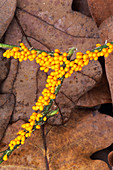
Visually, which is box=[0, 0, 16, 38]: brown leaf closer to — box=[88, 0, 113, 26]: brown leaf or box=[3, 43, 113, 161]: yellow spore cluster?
box=[3, 43, 113, 161]: yellow spore cluster

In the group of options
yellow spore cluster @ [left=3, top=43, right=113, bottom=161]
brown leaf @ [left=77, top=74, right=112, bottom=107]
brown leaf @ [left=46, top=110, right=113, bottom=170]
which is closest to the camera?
yellow spore cluster @ [left=3, top=43, right=113, bottom=161]

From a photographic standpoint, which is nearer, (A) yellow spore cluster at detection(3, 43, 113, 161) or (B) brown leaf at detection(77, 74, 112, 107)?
(A) yellow spore cluster at detection(3, 43, 113, 161)

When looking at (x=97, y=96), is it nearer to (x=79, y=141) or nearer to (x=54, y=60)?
(x=79, y=141)

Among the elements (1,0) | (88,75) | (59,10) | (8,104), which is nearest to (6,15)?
(1,0)

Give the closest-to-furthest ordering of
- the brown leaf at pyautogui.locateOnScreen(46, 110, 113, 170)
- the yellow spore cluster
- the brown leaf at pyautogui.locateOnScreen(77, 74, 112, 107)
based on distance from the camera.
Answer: the yellow spore cluster → the brown leaf at pyautogui.locateOnScreen(46, 110, 113, 170) → the brown leaf at pyautogui.locateOnScreen(77, 74, 112, 107)

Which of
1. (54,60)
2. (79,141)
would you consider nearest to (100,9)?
(54,60)

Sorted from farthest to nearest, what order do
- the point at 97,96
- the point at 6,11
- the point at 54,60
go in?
the point at 97,96 → the point at 6,11 → the point at 54,60

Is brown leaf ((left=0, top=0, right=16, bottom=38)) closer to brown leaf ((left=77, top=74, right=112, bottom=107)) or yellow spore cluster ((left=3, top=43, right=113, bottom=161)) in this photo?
yellow spore cluster ((left=3, top=43, right=113, bottom=161))

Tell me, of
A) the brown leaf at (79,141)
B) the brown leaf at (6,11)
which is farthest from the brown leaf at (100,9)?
the brown leaf at (79,141)

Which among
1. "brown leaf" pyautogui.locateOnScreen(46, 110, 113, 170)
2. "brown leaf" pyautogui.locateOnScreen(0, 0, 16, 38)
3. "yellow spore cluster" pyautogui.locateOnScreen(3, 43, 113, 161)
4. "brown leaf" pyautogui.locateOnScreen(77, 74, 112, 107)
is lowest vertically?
"brown leaf" pyautogui.locateOnScreen(46, 110, 113, 170)

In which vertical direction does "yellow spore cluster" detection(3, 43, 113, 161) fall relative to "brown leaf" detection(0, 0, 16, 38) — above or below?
below

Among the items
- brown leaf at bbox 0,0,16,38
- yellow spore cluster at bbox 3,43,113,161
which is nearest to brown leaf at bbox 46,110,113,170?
yellow spore cluster at bbox 3,43,113,161
